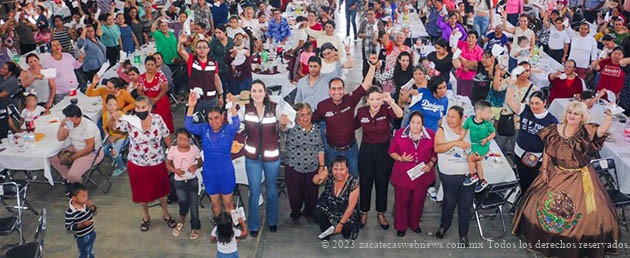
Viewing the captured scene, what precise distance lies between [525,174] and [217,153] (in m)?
3.00

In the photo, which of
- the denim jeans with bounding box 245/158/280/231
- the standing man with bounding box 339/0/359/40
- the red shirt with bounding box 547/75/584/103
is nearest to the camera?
the denim jeans with bounding box 245/158/280/231

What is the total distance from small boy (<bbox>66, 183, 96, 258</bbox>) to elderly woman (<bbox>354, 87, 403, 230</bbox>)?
7.86 ft

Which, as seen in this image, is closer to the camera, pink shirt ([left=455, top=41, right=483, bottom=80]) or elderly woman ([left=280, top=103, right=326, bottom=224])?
elderly woman ([left=280, top=103, right=326, bottom=224])

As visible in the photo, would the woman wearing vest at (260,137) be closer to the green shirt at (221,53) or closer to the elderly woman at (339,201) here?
the elderly woman at (339,201)

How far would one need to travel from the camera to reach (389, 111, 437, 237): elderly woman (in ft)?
17.4

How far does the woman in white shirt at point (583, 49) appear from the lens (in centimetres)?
870

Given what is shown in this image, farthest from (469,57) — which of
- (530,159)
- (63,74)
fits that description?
(63,74)

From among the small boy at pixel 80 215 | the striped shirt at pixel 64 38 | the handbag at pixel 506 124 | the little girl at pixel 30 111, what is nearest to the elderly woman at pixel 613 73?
the handbag at pixel 506 124

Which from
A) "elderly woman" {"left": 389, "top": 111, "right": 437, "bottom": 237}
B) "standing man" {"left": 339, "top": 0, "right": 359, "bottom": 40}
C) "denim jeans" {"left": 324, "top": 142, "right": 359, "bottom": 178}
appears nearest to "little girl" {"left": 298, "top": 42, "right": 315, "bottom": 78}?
"denim jeans" {"left": 324, "top": 142, "right": 359, "bottom": 178}

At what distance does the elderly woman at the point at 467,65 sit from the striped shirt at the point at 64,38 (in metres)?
6.26

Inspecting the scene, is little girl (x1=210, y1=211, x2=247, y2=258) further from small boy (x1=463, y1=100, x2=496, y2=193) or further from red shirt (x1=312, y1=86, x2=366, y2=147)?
small boy (x1=463, y1=100, x2=496, y2=193)

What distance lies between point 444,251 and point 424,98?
1513 millimetres

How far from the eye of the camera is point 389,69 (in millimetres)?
7703

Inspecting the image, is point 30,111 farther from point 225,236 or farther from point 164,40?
point 225,236
